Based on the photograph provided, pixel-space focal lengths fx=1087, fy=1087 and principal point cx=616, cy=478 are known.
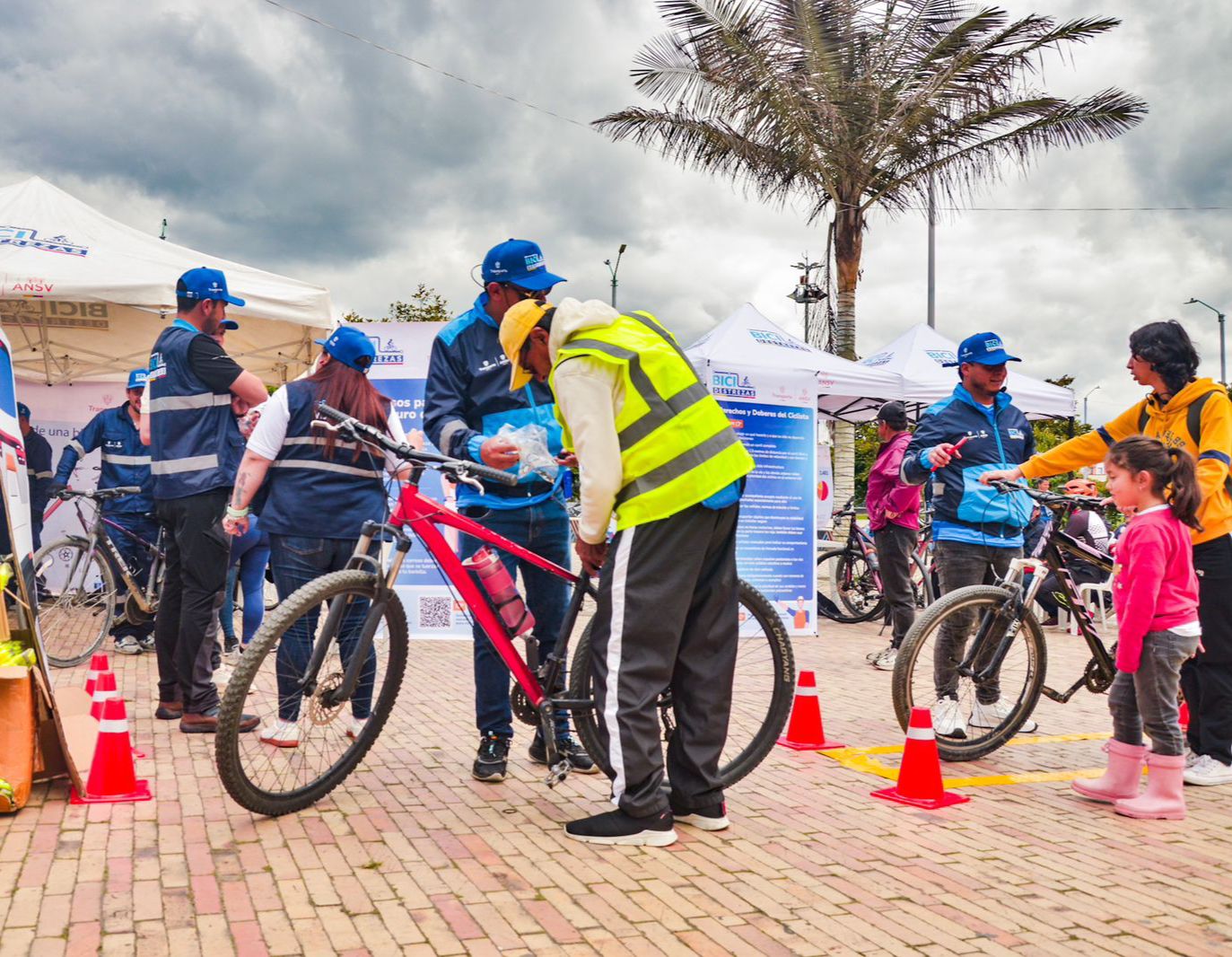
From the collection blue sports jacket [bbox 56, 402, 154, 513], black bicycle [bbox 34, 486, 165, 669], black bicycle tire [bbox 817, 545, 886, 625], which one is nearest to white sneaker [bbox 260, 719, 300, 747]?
black bicycle [bbox 34, 486, 165, 669]

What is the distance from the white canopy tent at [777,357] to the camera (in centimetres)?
1037

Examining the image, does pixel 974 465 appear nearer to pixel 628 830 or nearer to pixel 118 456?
pixel 628 830

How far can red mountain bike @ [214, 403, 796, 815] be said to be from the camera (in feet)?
12.5

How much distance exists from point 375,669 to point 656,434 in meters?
1.46

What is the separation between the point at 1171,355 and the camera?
5.20 m

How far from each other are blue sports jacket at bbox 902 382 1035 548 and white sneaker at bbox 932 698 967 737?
2.96 ft

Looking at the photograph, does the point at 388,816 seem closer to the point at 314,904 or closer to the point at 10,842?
the point at 314,904

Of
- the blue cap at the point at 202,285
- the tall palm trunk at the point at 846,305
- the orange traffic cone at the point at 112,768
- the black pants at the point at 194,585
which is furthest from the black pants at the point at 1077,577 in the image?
the tall palm trunk at the point at 846,305

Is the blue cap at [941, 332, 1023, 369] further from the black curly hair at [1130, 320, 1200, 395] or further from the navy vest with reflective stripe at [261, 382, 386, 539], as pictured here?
the navy vest with reflective stripe at [261, 382, 386, 539]

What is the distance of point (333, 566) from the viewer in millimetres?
4855

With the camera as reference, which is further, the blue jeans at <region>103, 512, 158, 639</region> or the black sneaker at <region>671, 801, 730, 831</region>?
the blue jeans at <region>103, 512, 158, 639</region>

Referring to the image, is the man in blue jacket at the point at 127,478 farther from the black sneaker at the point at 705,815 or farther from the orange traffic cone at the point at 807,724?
the black sneaker at the point at 705,815

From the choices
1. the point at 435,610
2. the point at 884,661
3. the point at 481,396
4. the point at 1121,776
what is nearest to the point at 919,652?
the point at 1121,776

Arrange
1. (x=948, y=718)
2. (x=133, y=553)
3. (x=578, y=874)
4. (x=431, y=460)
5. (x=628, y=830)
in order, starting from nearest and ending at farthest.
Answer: (x=578, y=874), (x=628, y=830), (x=431, y=460), (x=948, y=718), (x=133, y=553)
